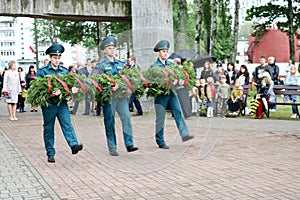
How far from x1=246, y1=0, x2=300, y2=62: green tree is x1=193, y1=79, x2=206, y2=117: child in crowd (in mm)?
23150

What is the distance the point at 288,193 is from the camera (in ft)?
20.4

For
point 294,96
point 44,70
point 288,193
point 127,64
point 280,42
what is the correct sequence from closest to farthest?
1. point 288,193
2. point 127,64
3. point 44,70
4. point 294,96
5. point 280,42

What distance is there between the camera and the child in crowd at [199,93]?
275 inches

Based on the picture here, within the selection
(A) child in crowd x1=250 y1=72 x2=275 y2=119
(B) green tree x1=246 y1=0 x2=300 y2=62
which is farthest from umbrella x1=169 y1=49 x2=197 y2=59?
(B) green tree x1=246 y1=0 x2=300 y2=62

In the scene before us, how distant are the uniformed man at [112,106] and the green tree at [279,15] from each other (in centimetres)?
2283

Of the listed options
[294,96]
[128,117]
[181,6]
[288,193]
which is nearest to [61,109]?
[128,117]

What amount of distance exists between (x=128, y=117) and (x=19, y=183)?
176 cm

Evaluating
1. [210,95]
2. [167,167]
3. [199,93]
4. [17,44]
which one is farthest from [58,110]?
[17,44]

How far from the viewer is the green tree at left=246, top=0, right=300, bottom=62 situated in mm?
29781

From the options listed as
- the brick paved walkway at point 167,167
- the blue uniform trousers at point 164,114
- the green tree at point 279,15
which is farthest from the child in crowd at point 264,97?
the green tree at point 279,15

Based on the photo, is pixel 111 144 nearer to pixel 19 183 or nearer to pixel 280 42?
pixel 19 183

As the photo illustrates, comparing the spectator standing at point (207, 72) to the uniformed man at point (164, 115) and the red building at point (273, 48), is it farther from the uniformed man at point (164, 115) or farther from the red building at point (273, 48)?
the red building at point (273, 48)

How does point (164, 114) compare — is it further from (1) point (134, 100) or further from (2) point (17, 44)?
(2) point (17, 44)

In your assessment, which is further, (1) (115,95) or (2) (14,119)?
(2) (14,119)
